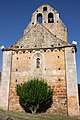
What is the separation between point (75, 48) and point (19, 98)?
321 inches

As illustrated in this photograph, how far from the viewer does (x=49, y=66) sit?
21.2 meters

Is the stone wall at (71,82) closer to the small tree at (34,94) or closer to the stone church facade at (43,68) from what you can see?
the stone church facade at (43,68)

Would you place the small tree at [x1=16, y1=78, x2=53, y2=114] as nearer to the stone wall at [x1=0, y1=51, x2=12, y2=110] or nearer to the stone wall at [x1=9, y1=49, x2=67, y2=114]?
the stone wall at [x1=9, y1=49, x2=67, y2=114]

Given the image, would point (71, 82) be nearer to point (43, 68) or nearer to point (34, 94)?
point (43, 68)

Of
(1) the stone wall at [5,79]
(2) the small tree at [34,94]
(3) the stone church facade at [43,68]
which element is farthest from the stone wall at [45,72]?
(2) the small tree at [34,94]

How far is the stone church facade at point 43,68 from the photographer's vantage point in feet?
64.2

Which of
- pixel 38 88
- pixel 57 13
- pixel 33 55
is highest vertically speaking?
pixel 57 13

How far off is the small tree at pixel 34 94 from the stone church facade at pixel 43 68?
1.01 m

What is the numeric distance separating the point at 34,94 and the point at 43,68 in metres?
3.60

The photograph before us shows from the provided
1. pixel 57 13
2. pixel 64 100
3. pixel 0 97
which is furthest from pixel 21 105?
pixel 57 13

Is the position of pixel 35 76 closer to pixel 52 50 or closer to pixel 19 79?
pixel 19 79

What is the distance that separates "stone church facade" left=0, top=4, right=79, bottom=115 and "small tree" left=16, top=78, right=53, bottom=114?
1.01 m

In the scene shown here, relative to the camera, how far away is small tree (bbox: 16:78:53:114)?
61.7 feet

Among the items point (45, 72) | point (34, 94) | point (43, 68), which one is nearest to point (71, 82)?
point (45, 72)
